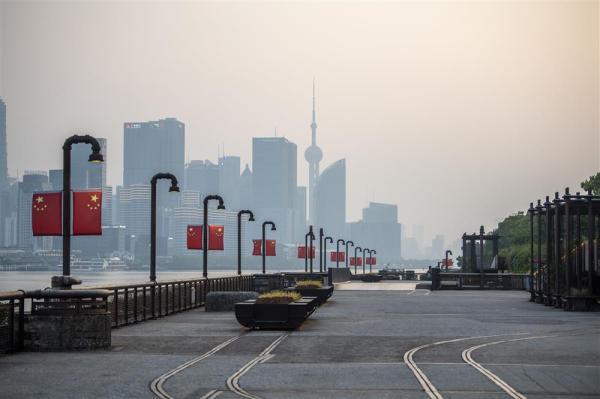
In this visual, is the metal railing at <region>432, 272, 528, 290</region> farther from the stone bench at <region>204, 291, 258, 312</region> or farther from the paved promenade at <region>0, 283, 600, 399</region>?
the paved promenade at <region>0, 283, 600, 399</region>

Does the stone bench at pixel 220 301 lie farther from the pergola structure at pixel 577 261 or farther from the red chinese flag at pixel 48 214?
the pergola structure at pixel 577 261

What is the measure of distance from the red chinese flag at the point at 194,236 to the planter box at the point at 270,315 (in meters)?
27.3

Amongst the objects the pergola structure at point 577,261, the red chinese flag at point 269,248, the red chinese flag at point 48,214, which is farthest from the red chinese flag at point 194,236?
the red chinese flag at point 48,214

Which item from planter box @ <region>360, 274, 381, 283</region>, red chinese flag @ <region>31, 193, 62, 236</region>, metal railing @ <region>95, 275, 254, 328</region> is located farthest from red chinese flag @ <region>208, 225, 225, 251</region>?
planter box @ <region>360, 274, 381, 283</region>

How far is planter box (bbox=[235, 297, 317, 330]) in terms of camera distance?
27.6 meters

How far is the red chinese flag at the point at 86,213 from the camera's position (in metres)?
26.8

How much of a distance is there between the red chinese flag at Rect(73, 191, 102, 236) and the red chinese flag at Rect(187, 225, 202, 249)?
2797cm

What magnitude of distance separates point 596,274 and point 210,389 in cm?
2931

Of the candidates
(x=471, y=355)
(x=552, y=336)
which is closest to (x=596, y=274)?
(x=552, y=336)

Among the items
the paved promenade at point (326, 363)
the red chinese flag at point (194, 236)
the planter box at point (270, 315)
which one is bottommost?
the paved promenade at point (326, 363)

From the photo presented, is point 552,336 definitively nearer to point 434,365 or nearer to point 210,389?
point 434,365

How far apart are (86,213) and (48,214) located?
1105mm

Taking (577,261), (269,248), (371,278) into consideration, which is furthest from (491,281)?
(577,261)

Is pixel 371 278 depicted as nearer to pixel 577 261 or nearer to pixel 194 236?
pixel 194 236
